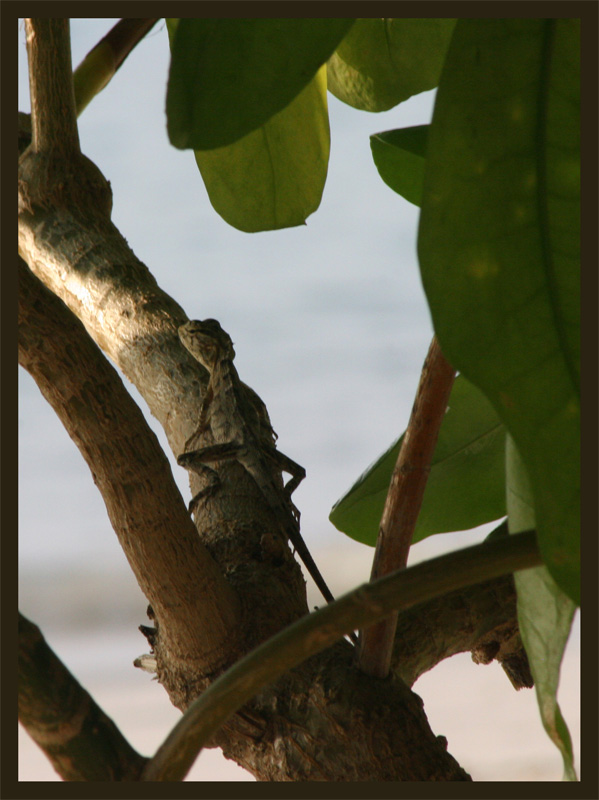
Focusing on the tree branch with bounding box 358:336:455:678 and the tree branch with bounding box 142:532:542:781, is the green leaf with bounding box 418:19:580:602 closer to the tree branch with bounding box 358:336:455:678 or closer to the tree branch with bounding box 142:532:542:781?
the tree branch with bounding box 142:532:542:781

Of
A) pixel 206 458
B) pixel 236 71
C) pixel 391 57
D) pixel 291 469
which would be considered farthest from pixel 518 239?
pixel 291 469

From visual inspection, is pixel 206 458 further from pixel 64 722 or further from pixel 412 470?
pixel 64 722

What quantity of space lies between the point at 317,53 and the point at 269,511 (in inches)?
31.5

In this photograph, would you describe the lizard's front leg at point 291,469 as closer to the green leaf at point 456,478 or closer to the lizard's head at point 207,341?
the lizard's head at point 207,341

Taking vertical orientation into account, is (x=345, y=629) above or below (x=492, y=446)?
below

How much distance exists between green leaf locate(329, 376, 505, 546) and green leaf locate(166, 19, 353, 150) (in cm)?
52

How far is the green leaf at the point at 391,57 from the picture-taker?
96cm

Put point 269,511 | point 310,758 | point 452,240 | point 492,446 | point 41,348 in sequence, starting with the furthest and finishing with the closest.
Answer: point 269,511 < point 492,446 < point 310,758 < point 41,348 < point 452,240

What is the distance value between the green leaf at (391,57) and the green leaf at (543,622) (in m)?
0.70

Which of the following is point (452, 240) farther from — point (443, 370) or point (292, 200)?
point (292, 200)

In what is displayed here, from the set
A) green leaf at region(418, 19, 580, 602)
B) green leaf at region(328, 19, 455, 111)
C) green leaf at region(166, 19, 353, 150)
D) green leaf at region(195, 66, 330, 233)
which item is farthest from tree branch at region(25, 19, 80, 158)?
green leaf at region(418, 19, 580, 602)

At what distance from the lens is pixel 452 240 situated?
0.38m

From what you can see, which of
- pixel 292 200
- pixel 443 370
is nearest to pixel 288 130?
pixel 292 200

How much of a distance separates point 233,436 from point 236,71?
3.89 ft
